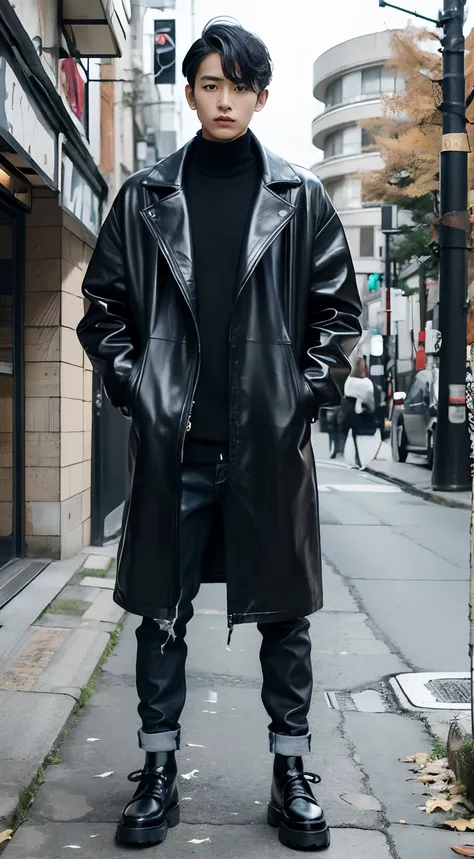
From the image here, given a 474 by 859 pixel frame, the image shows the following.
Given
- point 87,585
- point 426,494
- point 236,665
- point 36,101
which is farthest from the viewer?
point 426,494

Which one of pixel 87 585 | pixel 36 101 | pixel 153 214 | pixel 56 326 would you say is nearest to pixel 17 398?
pixel 56 326

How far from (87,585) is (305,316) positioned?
13.3 feet

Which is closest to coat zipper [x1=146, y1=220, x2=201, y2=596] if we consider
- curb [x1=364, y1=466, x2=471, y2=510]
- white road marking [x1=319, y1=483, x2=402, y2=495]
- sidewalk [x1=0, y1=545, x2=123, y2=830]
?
sidewalk [x1=0, y1=545, x2=123, y2=830]

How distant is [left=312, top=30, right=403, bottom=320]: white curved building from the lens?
72688 millimetres

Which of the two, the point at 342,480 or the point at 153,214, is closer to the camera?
the point at 153,214

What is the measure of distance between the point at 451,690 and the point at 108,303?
8.11ft

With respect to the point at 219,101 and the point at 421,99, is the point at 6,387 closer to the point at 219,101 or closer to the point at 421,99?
the point at 219,101

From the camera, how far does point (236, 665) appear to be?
492cm

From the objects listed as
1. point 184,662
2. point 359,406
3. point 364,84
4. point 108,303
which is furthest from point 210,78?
point 364,84

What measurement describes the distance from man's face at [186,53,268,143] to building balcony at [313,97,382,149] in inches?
2823

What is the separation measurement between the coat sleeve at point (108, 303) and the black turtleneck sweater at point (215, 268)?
21cm

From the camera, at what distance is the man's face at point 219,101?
2760 mm

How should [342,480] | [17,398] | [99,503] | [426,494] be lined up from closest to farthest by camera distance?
1. [17,398]
2. [99,503]
3. [426,494]
4. [342,480]

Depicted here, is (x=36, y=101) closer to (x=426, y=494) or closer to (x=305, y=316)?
(x=305, y=316)
